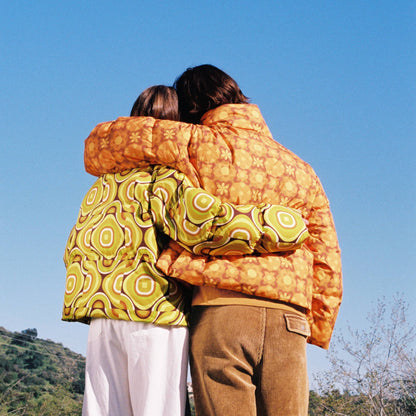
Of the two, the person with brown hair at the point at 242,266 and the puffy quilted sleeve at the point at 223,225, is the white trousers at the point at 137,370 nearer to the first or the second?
the person with brown hair at the point at 242,266

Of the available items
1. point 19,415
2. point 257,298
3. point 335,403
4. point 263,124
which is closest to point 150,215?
point 257,298

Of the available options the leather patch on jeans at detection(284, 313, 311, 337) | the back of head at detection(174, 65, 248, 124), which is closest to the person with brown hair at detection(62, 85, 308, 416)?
the leather patch on jeans at detection(284, 313, 311, 337)

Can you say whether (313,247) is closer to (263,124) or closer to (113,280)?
(263,124)

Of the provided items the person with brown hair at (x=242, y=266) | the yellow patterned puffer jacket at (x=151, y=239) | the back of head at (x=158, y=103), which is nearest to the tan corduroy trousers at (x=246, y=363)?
the person with brown hair at (x=242, y=266)

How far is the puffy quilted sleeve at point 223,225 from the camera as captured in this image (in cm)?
165

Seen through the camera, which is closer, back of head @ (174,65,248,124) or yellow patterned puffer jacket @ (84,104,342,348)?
yellow patterned puffer jacket @ (84,104,342,348)

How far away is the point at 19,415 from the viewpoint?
6.90 metres

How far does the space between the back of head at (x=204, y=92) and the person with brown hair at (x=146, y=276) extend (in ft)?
1.28

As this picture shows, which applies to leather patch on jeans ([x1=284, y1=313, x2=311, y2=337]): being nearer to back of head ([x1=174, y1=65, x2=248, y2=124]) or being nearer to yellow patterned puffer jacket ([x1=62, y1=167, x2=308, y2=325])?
yellow patterned puffer jacket ([x1=62, y1=167, x2=308, y2=325])

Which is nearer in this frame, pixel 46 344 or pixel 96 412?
pixel 96 412

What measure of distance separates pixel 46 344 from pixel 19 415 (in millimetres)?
1021

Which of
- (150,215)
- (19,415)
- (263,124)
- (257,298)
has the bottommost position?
(19,415)

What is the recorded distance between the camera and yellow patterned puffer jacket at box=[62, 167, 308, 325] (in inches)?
65.5

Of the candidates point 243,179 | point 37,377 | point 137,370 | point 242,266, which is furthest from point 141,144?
point 37,377
